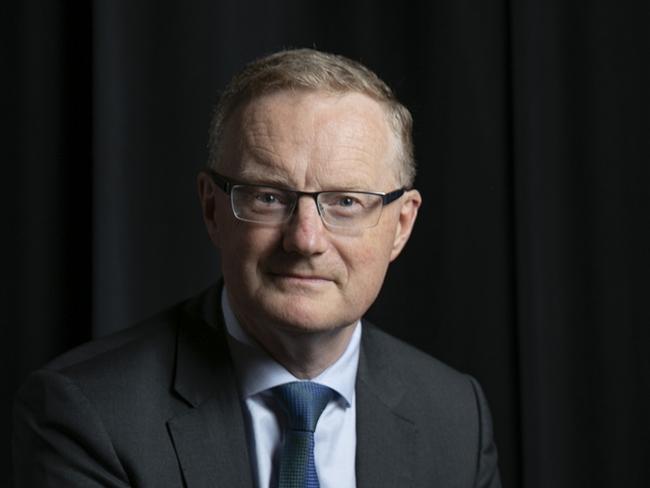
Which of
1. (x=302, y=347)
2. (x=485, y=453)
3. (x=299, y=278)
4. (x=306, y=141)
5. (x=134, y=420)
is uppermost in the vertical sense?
(x=306, y=141)

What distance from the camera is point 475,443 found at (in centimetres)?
233

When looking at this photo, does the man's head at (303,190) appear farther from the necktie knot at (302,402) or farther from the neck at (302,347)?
the necktie knot at (302,402)

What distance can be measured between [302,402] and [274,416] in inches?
2.8

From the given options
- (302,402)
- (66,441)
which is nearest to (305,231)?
(302,402)

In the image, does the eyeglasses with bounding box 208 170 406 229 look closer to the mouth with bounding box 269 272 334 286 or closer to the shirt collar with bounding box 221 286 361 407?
the mouth with bounding box 269 272 334 286

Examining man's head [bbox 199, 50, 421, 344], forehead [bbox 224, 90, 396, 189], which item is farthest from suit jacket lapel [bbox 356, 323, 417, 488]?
forehead [bbox 224, 90, 396, 189]

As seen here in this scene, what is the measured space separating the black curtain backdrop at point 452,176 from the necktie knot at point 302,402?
2.66 ft

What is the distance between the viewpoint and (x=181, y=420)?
1966 millimetres

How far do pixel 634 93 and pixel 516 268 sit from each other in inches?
22.4

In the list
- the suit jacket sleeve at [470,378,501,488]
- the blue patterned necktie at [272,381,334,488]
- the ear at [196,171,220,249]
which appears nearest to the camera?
the blue patterned necktie at [272,381,334,488]

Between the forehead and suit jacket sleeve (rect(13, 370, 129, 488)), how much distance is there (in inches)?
21.5

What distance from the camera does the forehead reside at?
6.34 ft

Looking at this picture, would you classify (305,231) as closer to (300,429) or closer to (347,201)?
(347,201)

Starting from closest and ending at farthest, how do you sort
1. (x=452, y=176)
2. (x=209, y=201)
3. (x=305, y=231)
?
(x=305, y=231)
(x=209, y=201)
(x=452, y=176)
